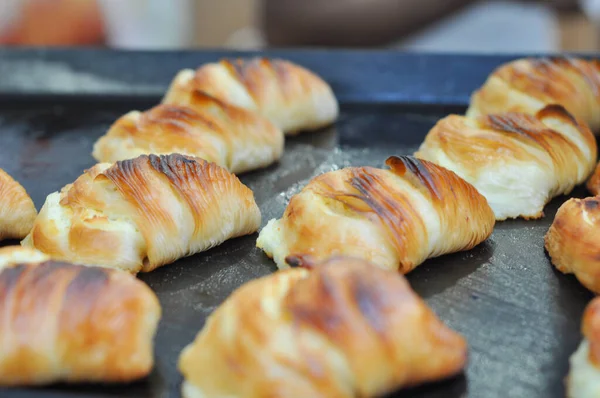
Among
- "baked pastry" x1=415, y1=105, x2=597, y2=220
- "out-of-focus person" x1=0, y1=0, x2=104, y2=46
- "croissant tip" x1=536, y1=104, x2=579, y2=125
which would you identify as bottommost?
"out-of-focus person" x1=0, y1=0, x2=104, y2=46

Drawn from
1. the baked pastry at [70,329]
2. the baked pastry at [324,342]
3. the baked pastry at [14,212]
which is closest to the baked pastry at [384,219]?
the baked pastry at [324,342]

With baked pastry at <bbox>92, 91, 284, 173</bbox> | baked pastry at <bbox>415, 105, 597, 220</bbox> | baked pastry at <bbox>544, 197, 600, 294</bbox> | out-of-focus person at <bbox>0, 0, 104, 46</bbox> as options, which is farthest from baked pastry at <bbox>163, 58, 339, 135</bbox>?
out-of-focus person at <bbox>0, 0, 104, 46</bbox>

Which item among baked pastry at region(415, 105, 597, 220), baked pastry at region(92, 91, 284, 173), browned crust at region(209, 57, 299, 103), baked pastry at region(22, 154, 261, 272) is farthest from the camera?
browned crust at region(209, 57, 299, 103)

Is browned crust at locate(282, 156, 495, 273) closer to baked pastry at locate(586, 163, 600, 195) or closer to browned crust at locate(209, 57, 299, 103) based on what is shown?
baked pastry at locate(586, 163, 600, 195)

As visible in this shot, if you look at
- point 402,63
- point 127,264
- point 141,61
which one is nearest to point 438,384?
point 127,264

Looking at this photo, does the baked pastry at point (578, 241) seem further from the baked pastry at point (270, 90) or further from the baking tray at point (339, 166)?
the baked pastry at point (270, 90)

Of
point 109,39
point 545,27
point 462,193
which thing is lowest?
point 109,39

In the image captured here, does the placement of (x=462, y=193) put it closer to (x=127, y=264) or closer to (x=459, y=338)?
(x=459, y=338)
